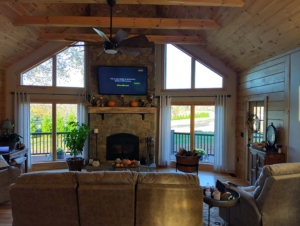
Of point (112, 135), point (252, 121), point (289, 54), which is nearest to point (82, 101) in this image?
point (112, 135)

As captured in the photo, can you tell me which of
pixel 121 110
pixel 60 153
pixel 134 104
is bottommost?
pixel 60 153

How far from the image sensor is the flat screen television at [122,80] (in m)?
6.41

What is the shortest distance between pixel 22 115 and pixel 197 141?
16.9 feet

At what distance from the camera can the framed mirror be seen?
14.6 feet

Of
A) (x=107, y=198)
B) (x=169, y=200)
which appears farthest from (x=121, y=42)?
(x=169, y=200)

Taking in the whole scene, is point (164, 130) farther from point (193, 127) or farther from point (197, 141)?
point (197, 141)

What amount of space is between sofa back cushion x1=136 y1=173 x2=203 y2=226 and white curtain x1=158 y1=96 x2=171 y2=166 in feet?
12.9

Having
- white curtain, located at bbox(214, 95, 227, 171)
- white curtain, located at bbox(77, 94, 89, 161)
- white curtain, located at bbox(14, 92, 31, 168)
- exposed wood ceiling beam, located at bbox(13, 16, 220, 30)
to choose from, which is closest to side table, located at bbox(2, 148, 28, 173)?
white curtain, located at bbox(14, 92, 31, 168)

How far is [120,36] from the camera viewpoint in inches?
133

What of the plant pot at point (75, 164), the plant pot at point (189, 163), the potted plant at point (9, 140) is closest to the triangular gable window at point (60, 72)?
the potted plant at point (9, 140)

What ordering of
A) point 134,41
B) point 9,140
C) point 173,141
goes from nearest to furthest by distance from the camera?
point 134,41
point 9,140
point 173,141

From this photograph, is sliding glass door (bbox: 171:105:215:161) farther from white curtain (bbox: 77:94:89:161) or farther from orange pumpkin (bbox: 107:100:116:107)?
white curtain (bbox: 77:94:89:161)

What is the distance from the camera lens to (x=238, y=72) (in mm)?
6422

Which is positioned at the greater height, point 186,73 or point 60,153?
point 186,73
